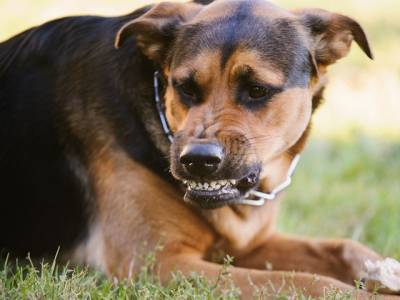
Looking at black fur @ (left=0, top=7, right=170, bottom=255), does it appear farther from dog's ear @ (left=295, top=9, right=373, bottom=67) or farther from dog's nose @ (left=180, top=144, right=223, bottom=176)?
dog's ear @ (left=295, top=9, right=373, bottom=67)

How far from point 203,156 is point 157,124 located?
28.7 inches

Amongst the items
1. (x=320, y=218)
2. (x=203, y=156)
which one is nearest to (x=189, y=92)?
(x=203, y=156)

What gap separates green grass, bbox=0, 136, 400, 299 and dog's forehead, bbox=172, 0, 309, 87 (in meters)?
1.20

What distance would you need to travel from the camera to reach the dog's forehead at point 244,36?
15.0 feet

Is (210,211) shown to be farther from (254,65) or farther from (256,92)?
(254,65)

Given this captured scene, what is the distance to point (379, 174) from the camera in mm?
7648

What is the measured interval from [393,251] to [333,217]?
910 mm

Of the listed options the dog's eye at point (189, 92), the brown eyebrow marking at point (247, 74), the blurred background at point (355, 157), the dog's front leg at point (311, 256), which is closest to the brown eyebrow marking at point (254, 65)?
the brown eyebrow marking at point (247, 74)

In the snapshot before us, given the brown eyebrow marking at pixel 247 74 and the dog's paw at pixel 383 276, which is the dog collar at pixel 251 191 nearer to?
the brown eyebrow marking at pixel 247 74

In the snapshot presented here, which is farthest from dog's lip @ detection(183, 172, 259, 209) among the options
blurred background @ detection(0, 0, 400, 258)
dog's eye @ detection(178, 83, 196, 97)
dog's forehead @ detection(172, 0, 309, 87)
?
blurred background @ detection(0, 0, 400, 258)

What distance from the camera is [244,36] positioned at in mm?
4578

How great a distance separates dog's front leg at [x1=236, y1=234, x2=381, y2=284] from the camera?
5.27 m

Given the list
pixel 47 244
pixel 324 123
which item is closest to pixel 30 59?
pixel 47 244

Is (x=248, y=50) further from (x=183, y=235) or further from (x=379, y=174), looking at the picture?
(x=379, y=174)
